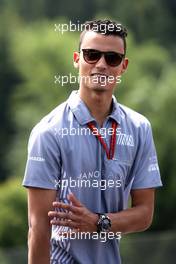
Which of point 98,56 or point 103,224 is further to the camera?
point 98,56

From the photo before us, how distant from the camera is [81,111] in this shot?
380 centimetres

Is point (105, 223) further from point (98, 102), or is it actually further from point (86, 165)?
point (98, 102)

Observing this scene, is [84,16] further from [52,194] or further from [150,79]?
[52,194]

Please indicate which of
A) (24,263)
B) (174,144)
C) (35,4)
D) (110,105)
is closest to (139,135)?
(110,105)

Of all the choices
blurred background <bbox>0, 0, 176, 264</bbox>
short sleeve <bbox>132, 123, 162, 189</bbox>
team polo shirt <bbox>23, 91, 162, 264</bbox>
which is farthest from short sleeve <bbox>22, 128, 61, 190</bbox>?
blurred background <bbox>0, 0, 176, 264</bbox>

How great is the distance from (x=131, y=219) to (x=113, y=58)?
0.57m

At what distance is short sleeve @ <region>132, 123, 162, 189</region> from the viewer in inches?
152

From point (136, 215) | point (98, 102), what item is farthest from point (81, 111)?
point (136, 215)

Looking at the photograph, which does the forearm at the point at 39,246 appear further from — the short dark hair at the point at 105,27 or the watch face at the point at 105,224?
the short dark hair at the point at 105,27

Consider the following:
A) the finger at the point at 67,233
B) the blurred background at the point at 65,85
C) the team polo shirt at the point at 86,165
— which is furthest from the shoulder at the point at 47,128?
the blurred background at the point at 65,85

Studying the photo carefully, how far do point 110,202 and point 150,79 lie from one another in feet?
62.4

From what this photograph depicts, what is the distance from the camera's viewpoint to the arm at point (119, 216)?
365 cm

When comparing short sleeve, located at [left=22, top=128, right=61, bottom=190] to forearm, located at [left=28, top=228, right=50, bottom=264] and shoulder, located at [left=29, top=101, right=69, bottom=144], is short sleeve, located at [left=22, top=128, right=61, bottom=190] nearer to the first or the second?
shoulder, located at [left=29, top=101, right=69, bottom=144]

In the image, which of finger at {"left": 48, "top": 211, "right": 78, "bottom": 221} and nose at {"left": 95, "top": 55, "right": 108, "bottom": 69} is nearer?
finger at {"left": 48, "top": 211, "right": 78, "bottom": 221}
